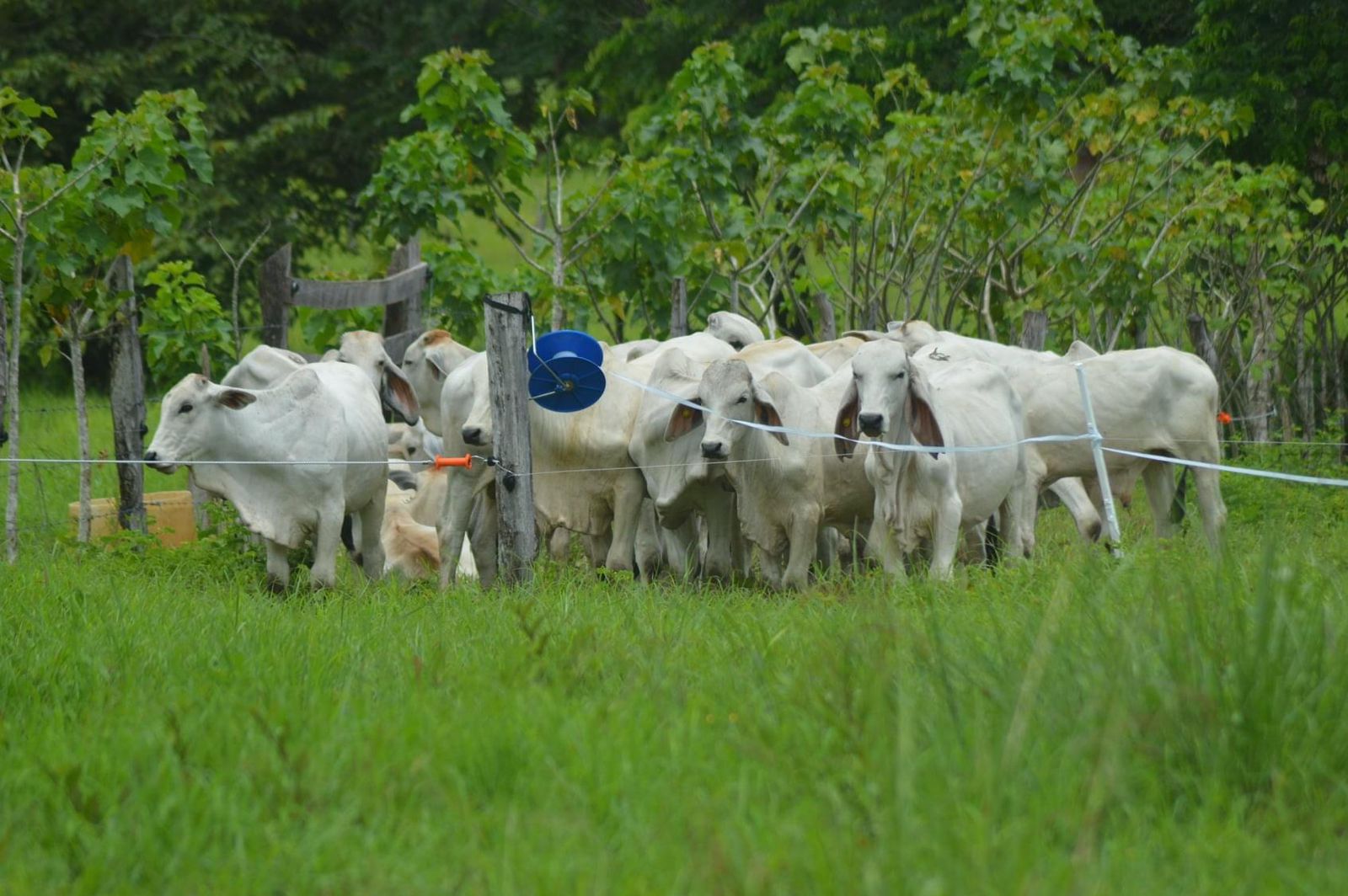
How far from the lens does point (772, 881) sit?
131 inches

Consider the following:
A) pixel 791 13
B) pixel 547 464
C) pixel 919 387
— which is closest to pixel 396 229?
pixel 547 464

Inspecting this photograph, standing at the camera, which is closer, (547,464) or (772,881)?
(772,881)

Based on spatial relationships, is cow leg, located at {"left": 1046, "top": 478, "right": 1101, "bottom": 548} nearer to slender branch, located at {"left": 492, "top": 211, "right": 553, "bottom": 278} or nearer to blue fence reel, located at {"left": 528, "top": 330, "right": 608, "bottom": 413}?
blue fence reel, located at {"left": 528, "top": 330, "right": 608, "bottom": 413}

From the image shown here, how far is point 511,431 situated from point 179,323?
4.47 meters

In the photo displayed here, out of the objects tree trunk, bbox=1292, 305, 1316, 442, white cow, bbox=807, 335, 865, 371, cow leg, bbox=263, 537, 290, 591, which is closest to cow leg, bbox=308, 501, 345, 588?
cow leg, bbox=263, 537, 290, 591

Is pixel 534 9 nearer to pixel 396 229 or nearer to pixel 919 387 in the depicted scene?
pixel 396 229

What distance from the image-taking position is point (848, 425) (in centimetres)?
856

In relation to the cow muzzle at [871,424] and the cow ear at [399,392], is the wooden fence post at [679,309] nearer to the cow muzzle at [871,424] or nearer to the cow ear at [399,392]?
the cow ear at [399,392]

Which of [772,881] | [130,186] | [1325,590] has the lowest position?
[772,881]

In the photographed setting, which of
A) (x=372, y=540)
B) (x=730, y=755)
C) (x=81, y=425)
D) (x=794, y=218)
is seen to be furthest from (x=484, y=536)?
(x=730, y=755)

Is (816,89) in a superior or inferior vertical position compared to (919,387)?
superior

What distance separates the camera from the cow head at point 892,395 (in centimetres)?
815

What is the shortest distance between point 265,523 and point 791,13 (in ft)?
39.7

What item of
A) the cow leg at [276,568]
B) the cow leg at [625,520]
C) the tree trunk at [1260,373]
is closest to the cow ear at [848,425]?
the cow leg at [625,520]
